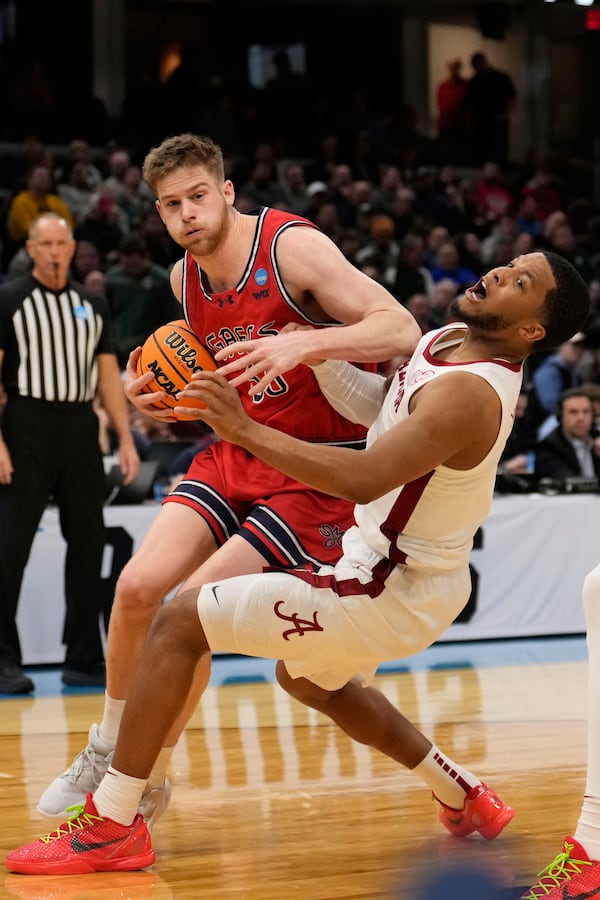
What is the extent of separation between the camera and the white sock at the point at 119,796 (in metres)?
3.45

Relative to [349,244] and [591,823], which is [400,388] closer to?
[591,823]

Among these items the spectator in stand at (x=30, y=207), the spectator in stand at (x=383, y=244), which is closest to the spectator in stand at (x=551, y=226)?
the spectator in stand at (x=383, y=244)

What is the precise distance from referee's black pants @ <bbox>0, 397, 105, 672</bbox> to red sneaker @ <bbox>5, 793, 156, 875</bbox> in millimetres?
2932

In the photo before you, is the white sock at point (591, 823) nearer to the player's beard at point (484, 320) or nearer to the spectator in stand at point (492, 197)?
the player's beard at point (484, 320)

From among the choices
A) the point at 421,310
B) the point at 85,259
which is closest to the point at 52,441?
the point at 85,259

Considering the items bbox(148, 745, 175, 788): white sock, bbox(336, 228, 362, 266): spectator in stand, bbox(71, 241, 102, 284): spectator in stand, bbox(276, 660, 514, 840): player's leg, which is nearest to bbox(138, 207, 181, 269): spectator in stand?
bbox(71, 241, 102, 284): spectator in stand

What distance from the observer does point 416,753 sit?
154 inches

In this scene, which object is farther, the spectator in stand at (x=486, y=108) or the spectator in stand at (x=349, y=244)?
the spectator in stand at (x=486, y=108)

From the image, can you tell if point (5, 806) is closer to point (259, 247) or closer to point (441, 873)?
point (441, 873)

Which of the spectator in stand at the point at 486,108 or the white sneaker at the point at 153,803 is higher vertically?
the spectator in stand at the point at 486,108

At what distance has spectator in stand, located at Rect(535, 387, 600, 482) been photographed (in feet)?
27.1

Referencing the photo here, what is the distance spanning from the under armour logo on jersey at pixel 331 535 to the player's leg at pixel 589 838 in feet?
2.82

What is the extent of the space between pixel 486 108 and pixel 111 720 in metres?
15.5

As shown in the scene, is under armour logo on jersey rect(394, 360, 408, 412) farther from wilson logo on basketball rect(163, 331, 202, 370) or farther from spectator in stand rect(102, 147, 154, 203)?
spectator in stand rect(102, 147, 154, 203)
